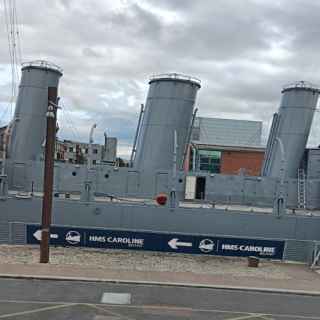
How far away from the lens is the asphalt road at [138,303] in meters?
9.60

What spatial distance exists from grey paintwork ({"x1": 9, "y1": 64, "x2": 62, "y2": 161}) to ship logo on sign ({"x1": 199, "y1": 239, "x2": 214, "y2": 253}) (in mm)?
13759

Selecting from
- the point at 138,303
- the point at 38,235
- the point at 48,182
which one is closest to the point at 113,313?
the point at 138,303

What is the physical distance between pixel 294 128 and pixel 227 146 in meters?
24.6

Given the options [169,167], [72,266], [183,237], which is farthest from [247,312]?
[169,167]

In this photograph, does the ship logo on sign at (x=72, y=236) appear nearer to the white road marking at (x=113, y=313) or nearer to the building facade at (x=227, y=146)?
the white road marking at (x=113, y=313)

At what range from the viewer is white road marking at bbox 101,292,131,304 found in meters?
10.8

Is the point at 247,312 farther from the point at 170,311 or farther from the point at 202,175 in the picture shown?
the point at 202,175

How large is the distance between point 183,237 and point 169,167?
968 cm

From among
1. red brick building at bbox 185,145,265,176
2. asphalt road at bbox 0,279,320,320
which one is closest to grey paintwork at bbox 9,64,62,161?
asphalt road at bbox 0,279,320,320

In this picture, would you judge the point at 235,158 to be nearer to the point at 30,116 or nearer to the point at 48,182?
the point at 30,116

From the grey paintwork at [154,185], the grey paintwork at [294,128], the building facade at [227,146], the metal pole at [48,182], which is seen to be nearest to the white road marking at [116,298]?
the metal pole at [48,182]

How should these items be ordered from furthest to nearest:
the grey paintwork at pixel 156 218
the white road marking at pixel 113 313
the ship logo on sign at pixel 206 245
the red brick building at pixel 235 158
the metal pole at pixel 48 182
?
the red brick building at pixel 235 158
the grey paintwork at pixel 156 218
the ship logo on sign at pixel 206 245
the metal pole at pixel 48 182
the white road marking at pixel 113 313

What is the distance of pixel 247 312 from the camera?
34.1ft

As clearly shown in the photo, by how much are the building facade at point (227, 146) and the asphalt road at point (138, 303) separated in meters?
31.2
